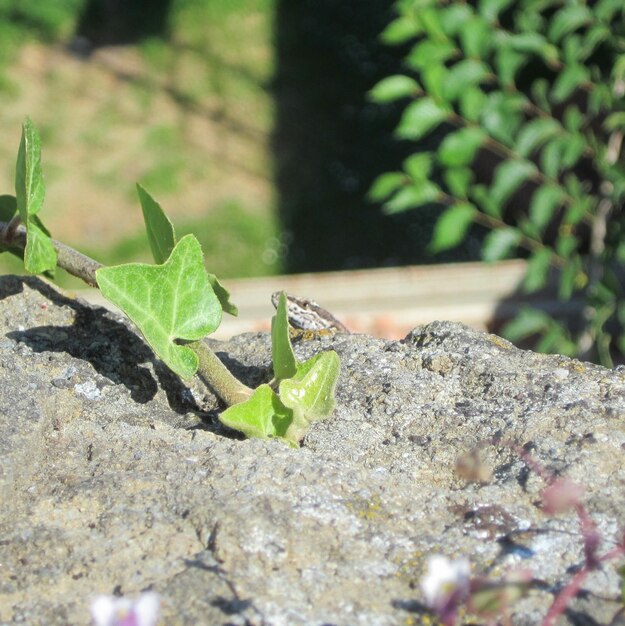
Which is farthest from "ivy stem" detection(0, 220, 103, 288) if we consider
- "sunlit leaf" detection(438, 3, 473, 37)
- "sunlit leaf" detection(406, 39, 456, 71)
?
"sunlit leaf" detection(438, 3, 473, 37)

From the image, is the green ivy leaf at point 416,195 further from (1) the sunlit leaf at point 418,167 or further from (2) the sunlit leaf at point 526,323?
(2) the sunlit leaf at point 526,323

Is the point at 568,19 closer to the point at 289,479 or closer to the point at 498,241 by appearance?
the point at 498,241

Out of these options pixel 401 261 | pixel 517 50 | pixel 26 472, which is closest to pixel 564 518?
pixel 26 472

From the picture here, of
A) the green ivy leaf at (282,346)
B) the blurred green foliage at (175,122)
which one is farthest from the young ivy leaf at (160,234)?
the blurred green foliage at (175,122)

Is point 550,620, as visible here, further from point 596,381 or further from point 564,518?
point 596,381

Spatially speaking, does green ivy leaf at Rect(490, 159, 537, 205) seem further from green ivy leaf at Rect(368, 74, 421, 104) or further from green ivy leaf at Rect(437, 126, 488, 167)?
green ivy leaf at Rect(368, 74, 421, 104)
